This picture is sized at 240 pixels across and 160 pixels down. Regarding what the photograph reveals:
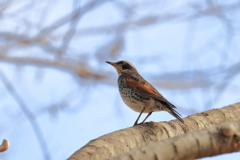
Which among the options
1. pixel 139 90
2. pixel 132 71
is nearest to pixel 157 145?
pixel 139 90

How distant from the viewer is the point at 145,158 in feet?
6.08

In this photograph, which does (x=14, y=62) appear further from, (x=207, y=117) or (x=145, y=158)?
(x=145, y=158)

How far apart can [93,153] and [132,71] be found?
3348 mm

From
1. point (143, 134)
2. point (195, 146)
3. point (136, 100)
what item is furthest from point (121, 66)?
point (195, 146)

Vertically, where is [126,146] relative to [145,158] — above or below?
below

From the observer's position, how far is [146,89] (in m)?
4.98

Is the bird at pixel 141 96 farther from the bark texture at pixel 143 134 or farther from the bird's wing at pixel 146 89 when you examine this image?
the bark texture at pixel 143 134

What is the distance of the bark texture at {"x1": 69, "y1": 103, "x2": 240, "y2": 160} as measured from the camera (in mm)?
2852

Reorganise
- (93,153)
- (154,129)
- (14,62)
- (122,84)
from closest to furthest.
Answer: (93,153) → (154,129) → (14,62) → (122,84)

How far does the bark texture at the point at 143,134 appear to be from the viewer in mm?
2852

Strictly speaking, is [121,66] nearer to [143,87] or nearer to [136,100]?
[143,87]

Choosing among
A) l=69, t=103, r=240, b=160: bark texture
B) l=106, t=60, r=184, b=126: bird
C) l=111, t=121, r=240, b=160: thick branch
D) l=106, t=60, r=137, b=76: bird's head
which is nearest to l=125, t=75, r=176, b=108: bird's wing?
A: l=106, t=60, r=184, b=126: bird

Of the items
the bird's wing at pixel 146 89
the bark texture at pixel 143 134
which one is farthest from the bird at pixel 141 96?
the bark texture at pixel 143 134

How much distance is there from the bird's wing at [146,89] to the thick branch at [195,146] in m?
2.36
